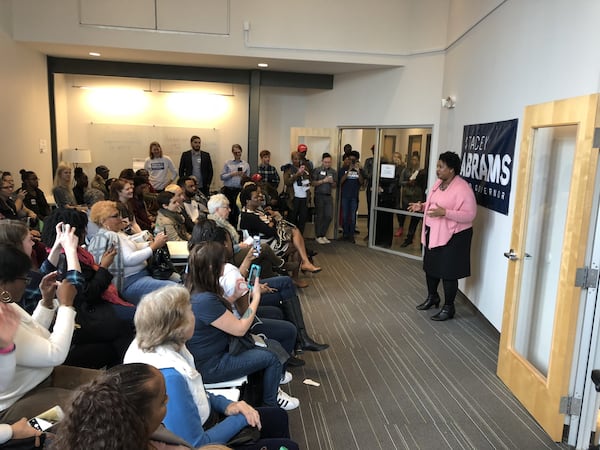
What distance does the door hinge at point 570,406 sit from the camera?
8.99 ft

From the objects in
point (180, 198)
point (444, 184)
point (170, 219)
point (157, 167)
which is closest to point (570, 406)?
point (444, 184)

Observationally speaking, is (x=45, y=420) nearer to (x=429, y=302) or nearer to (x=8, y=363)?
(x=8, y=363)

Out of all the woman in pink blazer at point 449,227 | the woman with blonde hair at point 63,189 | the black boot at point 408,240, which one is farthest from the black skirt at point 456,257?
the woman with blonde hair at point 63,189

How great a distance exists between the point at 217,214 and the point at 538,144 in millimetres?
2781

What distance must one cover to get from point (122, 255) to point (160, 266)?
1.46 ft

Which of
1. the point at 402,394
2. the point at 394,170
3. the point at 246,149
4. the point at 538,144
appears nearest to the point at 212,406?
the point at 402,394

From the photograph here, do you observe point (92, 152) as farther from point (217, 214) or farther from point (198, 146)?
point (217, 214)

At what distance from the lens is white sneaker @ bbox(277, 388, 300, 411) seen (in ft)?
9.87

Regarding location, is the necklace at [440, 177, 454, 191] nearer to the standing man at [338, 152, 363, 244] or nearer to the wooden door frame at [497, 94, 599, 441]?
the wooden door frame at [497, 94, 599, 441]

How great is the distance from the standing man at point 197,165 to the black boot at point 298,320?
5.38 m

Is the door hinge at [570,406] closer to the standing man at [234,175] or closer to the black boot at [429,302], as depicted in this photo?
the black boot at [429,302]

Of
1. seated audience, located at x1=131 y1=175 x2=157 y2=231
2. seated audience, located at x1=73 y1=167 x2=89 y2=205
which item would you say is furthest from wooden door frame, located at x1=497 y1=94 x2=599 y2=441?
seated audience, located at x1=73 y1=167 x2=89 y2=205

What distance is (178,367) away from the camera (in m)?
1.75

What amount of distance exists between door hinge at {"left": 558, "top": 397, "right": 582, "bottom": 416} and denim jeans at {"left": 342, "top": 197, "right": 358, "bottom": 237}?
5.63 m
